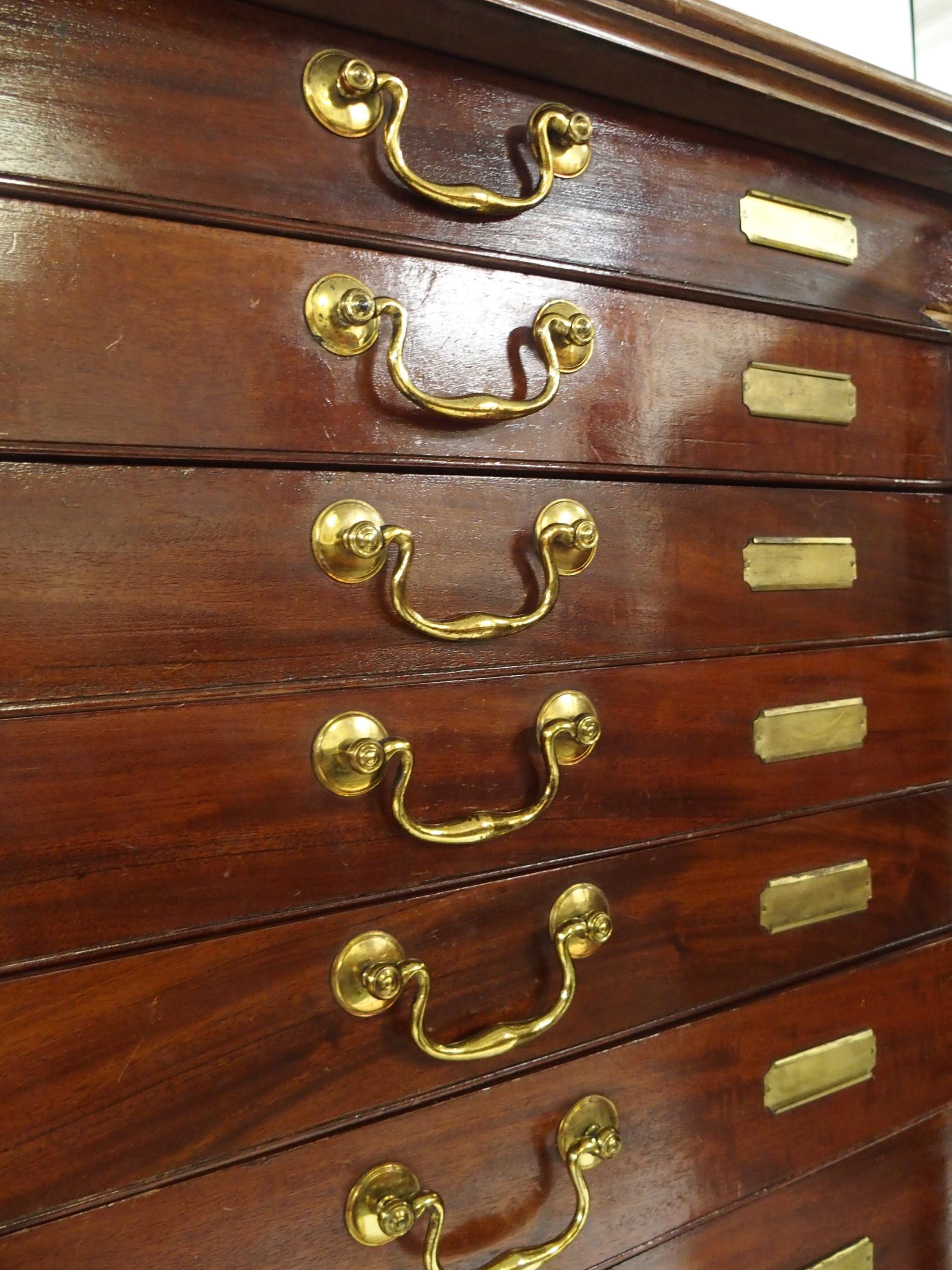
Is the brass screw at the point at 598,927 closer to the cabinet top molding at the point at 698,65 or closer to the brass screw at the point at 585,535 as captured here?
the brass screw at the point at 585,535

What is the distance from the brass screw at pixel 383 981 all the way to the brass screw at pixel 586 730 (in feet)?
0.52

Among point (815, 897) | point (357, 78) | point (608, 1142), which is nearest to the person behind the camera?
point (357, 78)

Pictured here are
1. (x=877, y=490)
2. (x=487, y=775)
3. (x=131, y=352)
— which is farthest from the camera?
(x=877, y=490)

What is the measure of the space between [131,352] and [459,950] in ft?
1.15

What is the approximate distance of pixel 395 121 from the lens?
1.65 feet

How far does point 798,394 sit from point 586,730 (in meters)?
0.29

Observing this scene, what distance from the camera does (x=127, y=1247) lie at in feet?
1.59

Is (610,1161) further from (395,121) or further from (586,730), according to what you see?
(395,121)

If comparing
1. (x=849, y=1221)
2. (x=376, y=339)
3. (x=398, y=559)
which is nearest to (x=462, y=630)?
(x=398, y=559)

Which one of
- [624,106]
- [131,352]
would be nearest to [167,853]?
[131,352]

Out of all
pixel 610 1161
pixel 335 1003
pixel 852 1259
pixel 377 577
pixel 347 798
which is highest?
pixel 377 577

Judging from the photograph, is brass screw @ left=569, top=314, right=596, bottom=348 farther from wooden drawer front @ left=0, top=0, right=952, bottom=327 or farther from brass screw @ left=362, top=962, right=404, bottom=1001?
brass screw @ left=362, top=962, right=404, bottom=1001

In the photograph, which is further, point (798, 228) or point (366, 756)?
point (798, 228)

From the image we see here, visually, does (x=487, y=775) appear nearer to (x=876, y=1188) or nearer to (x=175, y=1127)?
(x=175, y=1127)
